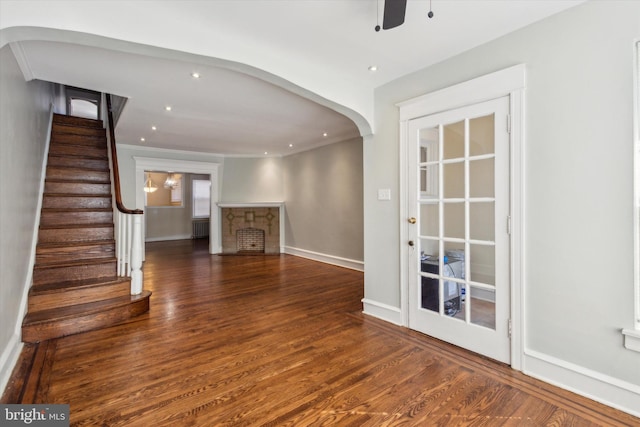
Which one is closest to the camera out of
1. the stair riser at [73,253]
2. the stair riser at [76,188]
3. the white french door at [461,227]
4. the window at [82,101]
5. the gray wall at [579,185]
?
the gray wall at [579,185]

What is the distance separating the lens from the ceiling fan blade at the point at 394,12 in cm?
173

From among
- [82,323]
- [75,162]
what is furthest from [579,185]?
[75,162]

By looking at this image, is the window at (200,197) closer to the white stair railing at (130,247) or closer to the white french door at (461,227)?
the white stair railing at (130,247)

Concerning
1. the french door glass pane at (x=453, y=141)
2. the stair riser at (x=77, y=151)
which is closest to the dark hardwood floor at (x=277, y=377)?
the french door glass pane at (x=453, y=141)

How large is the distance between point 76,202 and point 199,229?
6800mm

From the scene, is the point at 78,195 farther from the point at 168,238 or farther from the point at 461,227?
the point at 168,238

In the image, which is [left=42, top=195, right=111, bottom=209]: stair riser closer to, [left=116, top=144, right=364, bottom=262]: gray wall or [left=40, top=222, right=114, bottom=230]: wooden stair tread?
[left=40, top=222, right=114, bottom=230]: wooden stair tread

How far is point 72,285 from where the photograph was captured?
3.22m

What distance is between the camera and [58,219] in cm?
388

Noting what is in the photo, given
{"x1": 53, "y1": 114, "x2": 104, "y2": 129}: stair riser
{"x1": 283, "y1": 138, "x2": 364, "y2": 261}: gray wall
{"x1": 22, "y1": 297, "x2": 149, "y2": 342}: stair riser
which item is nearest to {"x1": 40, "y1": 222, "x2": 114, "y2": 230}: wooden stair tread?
{"x1": 22, "y1": 297, "x2": 149, "y2": 342}: stair riser

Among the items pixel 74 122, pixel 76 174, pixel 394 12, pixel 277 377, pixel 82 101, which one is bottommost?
pixel 277 377

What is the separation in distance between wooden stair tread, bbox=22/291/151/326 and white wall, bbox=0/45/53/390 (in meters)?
0.12

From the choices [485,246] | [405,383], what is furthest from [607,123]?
[405,383]

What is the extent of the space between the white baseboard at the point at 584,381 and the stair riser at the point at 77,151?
19.9 ft
